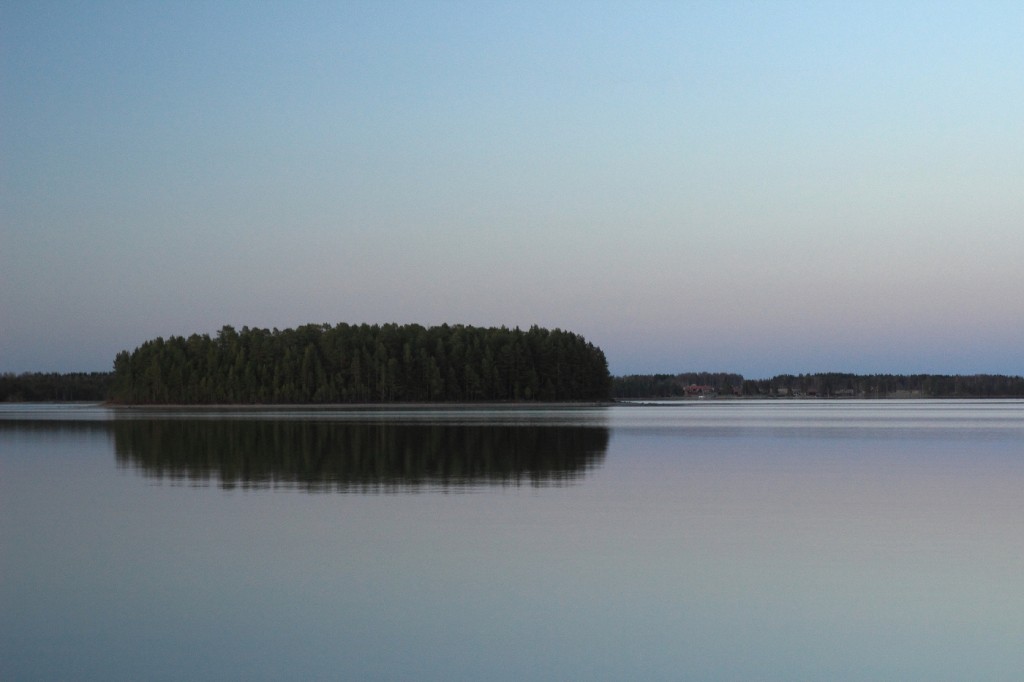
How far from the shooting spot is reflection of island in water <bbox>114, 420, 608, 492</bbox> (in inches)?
1050

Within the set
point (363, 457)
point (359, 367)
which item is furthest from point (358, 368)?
point (363, 457)

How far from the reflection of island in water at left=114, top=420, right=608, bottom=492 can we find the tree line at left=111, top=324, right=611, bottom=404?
8885 cm

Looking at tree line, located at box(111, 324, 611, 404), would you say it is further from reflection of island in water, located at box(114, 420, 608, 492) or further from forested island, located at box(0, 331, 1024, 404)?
reflection of island in water, located at box(114, 420, 608, 492)

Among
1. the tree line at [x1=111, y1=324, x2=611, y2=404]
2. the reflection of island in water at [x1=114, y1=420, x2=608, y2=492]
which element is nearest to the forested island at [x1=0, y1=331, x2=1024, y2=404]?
the tree line at [x1=111, y1=324, x2=611, y2=404]

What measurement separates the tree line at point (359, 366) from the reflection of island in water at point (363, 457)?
88.8 meters

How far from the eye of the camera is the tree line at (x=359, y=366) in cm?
14312

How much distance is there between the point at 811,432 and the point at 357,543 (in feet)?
139

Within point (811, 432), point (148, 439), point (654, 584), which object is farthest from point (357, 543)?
point (811, 432)

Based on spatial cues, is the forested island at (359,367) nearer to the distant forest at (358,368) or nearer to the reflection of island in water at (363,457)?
the distant forest at (358,368)

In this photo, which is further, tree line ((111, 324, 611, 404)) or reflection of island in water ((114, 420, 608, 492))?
tree line ((111, 324, 611, 404))

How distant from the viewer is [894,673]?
31.0 feet

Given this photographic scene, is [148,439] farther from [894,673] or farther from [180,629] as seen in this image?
[894,673]

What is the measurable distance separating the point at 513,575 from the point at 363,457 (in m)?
21.7

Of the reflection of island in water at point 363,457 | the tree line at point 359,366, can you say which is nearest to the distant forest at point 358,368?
the tree line at point 359,366
